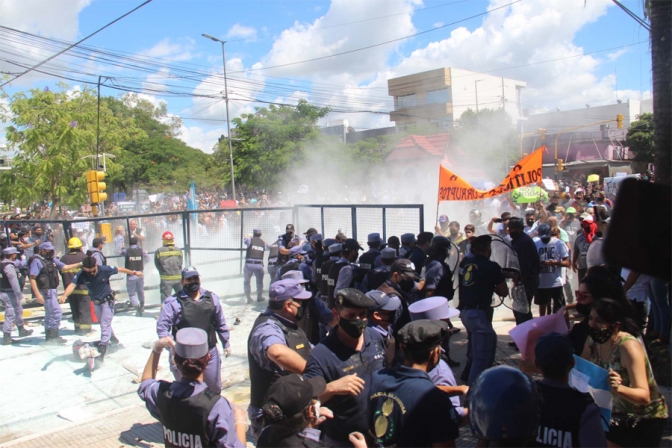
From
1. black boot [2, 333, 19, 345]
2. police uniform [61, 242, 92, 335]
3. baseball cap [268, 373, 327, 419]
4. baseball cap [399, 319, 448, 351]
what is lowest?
black boot [2, 333, 19, 345]

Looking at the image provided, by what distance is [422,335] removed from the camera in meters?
2.57

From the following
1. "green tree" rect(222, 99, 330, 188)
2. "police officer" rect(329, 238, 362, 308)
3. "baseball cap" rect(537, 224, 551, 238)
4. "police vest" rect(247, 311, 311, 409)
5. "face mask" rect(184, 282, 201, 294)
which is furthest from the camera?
"green tree" rect(222, 99, 330, 188)

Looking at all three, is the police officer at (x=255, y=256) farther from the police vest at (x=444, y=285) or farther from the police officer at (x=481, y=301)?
the police officer at (x=481, y=301)

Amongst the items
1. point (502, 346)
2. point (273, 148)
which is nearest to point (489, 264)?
point (502, 346)

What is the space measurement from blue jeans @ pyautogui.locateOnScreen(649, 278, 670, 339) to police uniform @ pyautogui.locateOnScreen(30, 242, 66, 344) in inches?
362

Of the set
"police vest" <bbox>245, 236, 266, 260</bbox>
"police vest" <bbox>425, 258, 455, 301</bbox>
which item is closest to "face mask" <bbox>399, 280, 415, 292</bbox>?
"police vest" <bbox>425, 258, 455, 301</bbox>

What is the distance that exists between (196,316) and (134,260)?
608 centimetres

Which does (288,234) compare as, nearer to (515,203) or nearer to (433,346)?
(433,346)

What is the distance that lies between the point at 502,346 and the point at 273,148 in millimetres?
25070

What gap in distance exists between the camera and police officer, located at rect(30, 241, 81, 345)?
9.02 m

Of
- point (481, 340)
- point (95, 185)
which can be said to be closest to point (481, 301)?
point (481, 340)

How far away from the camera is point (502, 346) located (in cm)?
730

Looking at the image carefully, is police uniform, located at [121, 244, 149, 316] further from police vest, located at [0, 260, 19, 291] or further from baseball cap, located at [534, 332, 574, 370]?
baseball cap, located at [534, 332, 574, 370]

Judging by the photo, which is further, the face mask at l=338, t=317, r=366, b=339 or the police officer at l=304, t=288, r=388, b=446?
the face mask at l=338, t=317, r=366, b=339
